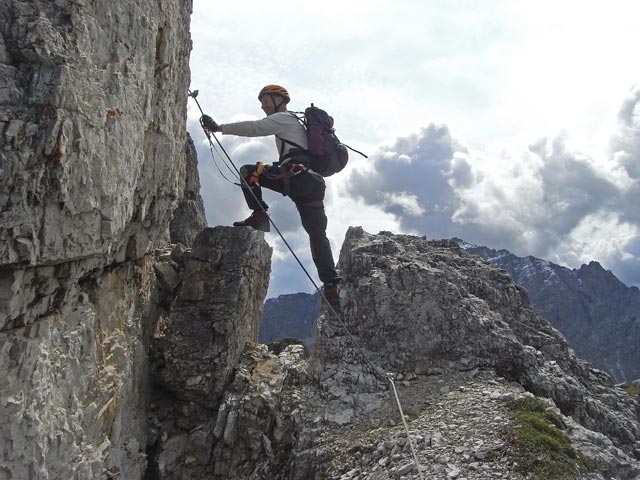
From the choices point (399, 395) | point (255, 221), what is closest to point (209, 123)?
point (255, 221)

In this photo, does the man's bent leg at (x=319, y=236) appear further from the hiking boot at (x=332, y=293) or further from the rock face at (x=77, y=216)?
the rock face at (x=77, y=216)

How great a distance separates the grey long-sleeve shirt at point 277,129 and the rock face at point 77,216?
1763 mm

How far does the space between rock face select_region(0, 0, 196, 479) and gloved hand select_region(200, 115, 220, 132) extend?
3.37 ft

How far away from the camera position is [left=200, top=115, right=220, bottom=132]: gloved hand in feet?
50.6

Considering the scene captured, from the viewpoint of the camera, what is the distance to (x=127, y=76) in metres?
11.8

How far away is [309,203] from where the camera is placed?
15844 mm

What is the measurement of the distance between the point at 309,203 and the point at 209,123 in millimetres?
3519

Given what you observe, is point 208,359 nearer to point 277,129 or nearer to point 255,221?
point 255,221

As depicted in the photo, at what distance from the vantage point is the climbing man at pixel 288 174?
15.4m

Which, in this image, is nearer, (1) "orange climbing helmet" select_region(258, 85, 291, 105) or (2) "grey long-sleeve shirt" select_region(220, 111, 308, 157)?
(2) "grey long-sleeve shirt" select_region(220, 111, 308, 157)

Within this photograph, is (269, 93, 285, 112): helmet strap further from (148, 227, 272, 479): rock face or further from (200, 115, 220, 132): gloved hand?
(148, 227, 272, 479): rock face

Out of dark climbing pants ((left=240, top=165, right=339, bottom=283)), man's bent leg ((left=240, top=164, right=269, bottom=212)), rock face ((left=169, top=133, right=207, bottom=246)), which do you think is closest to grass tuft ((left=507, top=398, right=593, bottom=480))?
dark climbing pants ((left=240, top=165, right=339, bottom=283))

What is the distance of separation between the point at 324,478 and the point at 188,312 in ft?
20.1

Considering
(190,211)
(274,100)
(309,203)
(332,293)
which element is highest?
(190,211)
